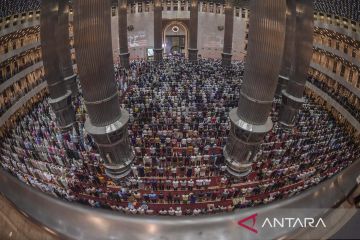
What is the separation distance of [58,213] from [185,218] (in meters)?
2.42

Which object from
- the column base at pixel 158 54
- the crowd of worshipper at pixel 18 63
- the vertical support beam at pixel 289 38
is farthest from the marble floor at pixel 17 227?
the column base at pixel 158 54

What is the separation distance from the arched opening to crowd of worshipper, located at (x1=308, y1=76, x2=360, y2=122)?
2181cm

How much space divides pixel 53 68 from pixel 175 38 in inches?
1149

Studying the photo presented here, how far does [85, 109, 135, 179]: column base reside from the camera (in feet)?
43.0

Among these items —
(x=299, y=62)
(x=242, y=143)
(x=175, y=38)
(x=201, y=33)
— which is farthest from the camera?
(x=175, y=38)

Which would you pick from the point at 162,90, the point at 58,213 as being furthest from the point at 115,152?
the point at 162,90

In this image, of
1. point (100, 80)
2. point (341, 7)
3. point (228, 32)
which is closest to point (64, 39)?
point (100, 80)

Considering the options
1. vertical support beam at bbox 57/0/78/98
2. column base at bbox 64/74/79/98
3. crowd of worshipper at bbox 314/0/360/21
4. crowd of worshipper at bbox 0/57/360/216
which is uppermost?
crowd of worshipper at bbox 314/0/360/21

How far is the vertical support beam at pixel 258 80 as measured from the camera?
11.6m

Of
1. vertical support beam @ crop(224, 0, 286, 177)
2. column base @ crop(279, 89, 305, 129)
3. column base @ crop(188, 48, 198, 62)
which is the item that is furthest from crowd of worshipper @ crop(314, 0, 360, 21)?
vertical support beam @ crop(224, 0, 286, 177)

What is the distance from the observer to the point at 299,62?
2109 cm

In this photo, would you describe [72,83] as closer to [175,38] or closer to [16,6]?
[16,6]

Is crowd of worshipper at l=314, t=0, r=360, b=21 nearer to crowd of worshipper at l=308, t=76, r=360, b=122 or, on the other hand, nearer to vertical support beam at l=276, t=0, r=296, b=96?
vertical support beam at l=276, t=0, r=296, b=96

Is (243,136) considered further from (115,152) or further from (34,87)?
(34,87)
